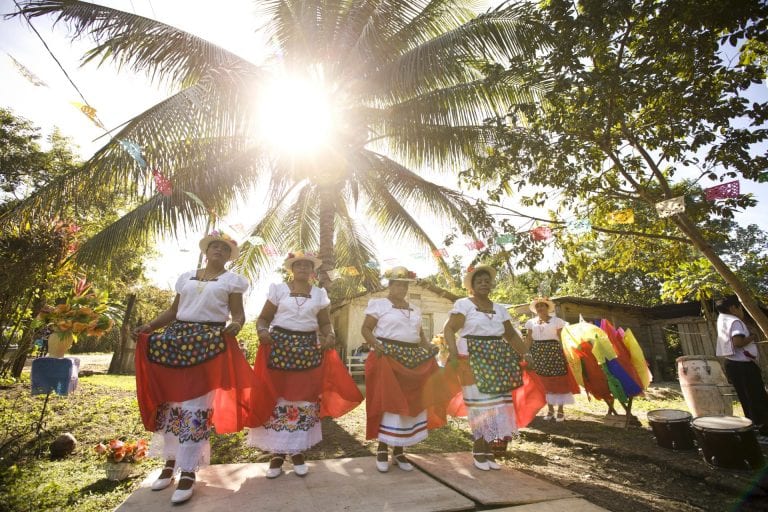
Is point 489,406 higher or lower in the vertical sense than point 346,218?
lower

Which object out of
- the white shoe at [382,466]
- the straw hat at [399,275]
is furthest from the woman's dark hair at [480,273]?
the white shoe at [382,466]

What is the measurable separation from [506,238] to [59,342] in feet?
19.2

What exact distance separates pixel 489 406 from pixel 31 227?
614 centimetres

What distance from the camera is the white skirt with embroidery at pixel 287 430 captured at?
322 centimetres

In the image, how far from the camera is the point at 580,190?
5.64m

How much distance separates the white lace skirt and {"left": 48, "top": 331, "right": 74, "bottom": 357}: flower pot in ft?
8.10

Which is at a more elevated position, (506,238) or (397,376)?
(506,238)

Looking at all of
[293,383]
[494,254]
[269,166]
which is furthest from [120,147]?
[494,254]

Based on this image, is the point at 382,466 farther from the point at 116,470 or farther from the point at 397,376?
the point at 116,470

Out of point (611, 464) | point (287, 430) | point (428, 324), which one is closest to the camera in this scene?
point (287, 430)

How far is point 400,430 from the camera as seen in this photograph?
3.44 meters

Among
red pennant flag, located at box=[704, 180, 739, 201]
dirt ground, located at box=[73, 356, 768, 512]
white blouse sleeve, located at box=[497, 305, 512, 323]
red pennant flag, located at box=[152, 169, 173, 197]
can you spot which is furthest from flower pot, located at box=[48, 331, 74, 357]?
red pennant flag, located at box=[704, 180, 739, 201]

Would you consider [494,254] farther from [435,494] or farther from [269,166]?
[269,166]

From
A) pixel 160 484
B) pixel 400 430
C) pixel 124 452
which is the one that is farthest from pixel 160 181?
pixel 400 430
